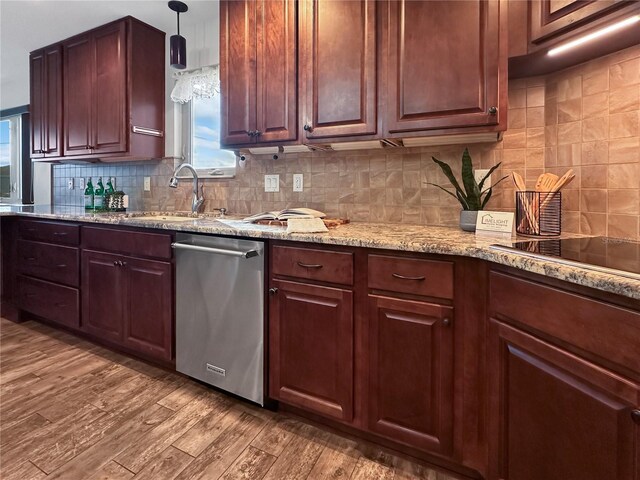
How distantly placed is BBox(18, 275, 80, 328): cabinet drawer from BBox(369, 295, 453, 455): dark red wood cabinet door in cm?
210

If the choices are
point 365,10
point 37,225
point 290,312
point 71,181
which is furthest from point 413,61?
point 71,181

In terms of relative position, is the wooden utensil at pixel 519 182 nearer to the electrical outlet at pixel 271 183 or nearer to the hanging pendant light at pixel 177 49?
the electrical outlet at pixel 271 183

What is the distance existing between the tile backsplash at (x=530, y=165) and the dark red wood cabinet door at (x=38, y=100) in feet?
6.64

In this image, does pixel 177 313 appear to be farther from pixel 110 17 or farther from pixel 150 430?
pixel 110 17

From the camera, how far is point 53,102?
120 inches

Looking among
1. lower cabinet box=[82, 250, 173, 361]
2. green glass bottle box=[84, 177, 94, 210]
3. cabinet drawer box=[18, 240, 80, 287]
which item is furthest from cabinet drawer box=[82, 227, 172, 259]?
green glass bottle box=[84, 177, 94, 210]

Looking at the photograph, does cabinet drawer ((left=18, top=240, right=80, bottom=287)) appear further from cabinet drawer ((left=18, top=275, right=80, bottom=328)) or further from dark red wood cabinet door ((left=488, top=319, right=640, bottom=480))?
dark red wood cabinet door ((left=488, top=319, right=640, bottom=480))

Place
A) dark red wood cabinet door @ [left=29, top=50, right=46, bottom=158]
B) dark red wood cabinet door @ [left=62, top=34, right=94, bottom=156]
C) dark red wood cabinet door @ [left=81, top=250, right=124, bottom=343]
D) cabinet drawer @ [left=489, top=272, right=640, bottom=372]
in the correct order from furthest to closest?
dark red wood cabinet door @ [left=29, top=50, right=46, bottom=158], dark red wood cabinet door @ [left=62, top=34, right=94, bottom=156], dark red wood cabinet door @ [left=81, top=250, right=124, bottom=343], cabinet drawer @ [left=489, top=272, right=640, bottom=372]

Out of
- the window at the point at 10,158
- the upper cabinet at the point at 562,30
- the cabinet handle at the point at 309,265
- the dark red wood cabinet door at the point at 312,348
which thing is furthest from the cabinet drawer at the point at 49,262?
the upper cabinet at the point at 562,30

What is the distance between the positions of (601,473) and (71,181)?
13.9 feet

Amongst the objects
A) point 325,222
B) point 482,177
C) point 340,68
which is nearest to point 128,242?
point 325,222

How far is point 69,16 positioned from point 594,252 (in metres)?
3.49

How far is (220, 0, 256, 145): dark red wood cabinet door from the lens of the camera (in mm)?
1965

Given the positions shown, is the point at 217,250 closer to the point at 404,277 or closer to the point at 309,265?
the point at 309,265
